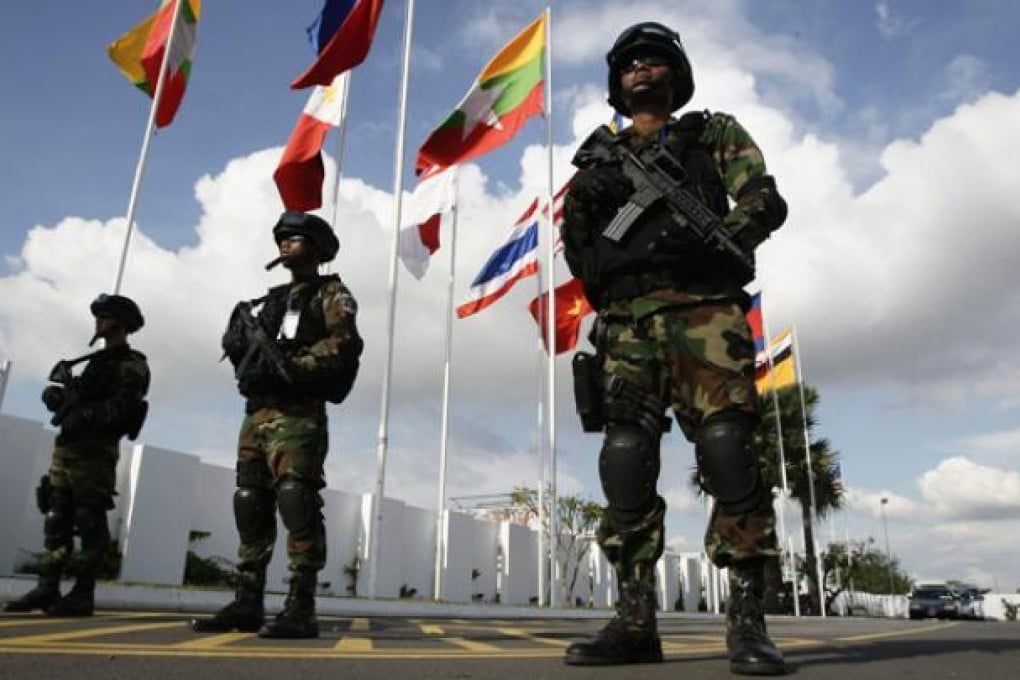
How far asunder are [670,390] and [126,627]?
249cm

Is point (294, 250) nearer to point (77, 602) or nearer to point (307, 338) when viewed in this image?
point (307, 338)

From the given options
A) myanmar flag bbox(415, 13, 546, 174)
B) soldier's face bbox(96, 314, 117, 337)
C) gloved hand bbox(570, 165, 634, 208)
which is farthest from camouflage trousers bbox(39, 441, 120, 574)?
myanmar flag bbox(415, 13, 546, 174)

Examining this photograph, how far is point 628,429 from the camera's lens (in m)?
2.45

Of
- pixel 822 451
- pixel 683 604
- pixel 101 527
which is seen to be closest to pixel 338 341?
pixel 101 527

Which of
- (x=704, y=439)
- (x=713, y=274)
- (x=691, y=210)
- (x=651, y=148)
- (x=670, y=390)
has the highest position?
(x=651, y=148)

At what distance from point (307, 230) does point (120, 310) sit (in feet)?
5.49

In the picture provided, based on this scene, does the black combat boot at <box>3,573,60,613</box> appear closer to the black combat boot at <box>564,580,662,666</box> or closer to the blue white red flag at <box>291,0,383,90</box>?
the black combat boot at <box>564,580,662,666</box>

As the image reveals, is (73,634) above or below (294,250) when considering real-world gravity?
below

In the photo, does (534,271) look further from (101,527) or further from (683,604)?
(683,604)

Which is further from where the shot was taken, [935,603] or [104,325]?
[935,603]

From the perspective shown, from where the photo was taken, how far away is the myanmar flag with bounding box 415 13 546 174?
1232cm

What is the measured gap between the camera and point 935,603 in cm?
2320

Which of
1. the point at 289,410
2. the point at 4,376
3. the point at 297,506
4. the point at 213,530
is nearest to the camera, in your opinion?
the point at 297,506

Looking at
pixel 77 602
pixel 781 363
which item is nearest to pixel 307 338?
pixel 77 602
